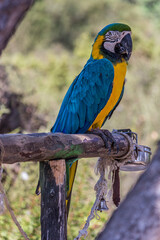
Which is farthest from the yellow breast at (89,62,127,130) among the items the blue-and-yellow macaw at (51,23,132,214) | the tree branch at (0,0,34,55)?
the tree branch at (0,0,34,55)

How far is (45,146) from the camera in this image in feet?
3.86

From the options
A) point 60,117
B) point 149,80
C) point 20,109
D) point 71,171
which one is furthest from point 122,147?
point 149,80

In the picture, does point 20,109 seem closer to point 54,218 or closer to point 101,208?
point 101,208

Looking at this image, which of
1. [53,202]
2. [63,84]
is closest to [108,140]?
[53,202]

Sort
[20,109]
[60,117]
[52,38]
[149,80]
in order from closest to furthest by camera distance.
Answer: [60,117]
[20,109]
[149,80]
[52,38]

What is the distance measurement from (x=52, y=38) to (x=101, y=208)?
36.4 feet

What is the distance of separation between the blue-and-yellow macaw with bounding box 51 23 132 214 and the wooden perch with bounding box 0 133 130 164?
46 cm

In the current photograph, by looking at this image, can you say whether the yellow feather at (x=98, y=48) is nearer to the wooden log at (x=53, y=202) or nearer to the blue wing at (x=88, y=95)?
the blue wing at (x=88, y=95)

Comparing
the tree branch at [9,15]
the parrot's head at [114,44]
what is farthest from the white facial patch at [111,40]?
the tree branch at [9,15]

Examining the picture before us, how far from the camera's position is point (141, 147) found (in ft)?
5.57

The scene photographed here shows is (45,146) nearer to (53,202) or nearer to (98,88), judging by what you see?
(53,202)

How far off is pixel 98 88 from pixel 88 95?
65 mm

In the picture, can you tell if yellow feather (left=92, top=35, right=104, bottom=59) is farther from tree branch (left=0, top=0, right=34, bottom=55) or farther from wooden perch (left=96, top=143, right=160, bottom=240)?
wooden perch (left=96, top=143, right=160, bottom=240)

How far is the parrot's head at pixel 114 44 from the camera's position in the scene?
6.77 ft
